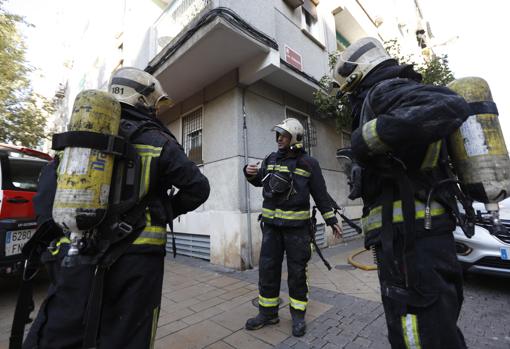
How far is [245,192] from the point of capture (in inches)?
195

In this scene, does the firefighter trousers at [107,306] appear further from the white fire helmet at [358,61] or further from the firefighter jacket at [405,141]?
the white fire helmet at [358,61]

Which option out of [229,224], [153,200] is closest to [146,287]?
[153,200]

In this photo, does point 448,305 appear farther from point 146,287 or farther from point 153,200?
point 153,200

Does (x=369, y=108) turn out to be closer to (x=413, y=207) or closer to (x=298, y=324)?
(x=413, y=207)

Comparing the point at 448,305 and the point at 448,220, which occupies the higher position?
the point at 448,220

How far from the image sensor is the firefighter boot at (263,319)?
8.13ft

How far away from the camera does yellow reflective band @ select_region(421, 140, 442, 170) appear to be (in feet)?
3.92

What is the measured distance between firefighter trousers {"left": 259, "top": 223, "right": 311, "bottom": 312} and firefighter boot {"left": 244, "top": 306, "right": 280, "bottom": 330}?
38 millimetres

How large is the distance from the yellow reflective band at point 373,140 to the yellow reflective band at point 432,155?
21 cm

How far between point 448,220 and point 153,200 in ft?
5.00

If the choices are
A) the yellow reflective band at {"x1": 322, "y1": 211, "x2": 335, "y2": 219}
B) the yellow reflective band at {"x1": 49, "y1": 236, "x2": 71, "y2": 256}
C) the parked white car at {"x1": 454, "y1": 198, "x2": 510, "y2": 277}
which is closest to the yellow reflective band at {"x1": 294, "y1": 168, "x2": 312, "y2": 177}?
the yellow reflective band at {"x1": 322, "y1": 211, "x2": 335, "y2": 219}

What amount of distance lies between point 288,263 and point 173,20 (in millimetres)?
6275

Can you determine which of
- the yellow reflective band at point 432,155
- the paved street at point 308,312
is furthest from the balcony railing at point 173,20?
the yellow reflective band at point 432,155

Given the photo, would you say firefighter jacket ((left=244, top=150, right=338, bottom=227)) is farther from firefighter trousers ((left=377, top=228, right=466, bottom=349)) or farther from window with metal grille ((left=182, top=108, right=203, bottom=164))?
window with metal grille ((left=182, top=108, right=203, bottom=164))
